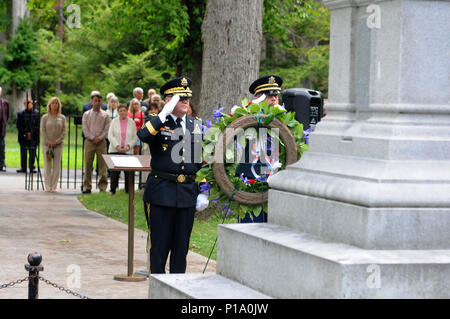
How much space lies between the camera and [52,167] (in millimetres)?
18938

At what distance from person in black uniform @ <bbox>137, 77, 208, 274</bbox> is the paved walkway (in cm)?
64

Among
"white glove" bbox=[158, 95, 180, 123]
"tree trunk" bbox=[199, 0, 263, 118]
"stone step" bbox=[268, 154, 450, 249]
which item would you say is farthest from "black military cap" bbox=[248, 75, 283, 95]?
"tree trunk" bbox=[199, 0, 263, 118]

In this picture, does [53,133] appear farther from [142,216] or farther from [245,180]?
[245,180]

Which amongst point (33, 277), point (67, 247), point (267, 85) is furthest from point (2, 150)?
point (33, 277)

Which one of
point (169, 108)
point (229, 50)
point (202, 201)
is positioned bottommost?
point (202, 201)

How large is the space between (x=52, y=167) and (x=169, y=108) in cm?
1154

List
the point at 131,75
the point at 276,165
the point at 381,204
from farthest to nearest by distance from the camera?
the point at 131,75
the point at 276,165
the point at 381,204

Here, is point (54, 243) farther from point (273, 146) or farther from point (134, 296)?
point (273, 146)

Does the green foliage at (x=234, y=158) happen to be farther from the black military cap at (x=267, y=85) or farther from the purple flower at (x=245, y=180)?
the black military cap at (x=267, y=85)

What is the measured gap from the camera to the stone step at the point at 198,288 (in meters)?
5.09

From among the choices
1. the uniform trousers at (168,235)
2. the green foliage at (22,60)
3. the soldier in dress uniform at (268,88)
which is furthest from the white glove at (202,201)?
the green foliage at (22,60)

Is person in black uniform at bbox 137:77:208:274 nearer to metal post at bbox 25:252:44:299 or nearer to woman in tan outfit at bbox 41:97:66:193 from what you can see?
metal post at bbox 25:252:44:299

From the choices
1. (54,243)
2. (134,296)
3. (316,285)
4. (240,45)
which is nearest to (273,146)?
(134,296)

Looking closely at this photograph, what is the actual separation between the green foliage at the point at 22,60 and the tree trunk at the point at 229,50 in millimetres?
35223
